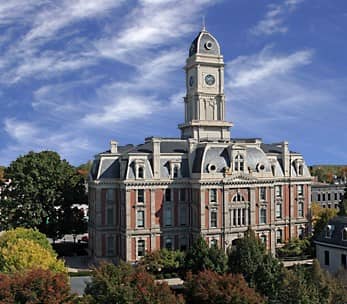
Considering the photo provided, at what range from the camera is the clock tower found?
60562 mm

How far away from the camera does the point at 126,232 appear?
48.1m

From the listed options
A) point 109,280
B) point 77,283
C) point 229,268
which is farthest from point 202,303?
point 77,283

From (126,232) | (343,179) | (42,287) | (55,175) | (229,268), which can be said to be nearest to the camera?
(42,287)

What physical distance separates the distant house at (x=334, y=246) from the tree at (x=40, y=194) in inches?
1163

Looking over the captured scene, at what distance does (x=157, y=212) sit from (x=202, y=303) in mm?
21946

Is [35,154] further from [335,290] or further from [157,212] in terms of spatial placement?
[335,290]

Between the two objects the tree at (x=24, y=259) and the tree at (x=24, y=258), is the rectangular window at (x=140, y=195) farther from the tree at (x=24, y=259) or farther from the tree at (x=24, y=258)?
the tree at (x=24, y=259)

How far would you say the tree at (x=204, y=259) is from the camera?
3666 cm

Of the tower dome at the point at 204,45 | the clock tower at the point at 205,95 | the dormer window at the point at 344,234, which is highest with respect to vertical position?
the tower dome at the point at 204,45

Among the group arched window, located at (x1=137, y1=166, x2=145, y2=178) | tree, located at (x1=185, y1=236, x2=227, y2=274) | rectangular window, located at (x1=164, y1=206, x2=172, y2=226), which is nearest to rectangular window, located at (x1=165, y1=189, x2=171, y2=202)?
rectangular window, located at (x1=164, y1=206, x2=172, y2=226)

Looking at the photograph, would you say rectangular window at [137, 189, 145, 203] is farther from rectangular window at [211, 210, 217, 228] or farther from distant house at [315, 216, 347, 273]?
distant house at [315, 216, 347, 273]

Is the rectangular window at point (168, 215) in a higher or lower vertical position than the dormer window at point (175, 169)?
lower

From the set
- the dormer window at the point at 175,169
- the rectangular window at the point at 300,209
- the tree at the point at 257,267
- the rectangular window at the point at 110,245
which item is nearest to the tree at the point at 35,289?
the tree at the point at 257,267

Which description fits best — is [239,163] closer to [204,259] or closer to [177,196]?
[177,196]
